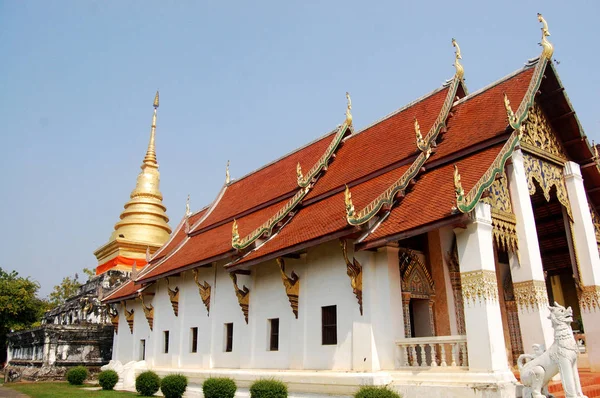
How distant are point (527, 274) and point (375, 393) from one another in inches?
118

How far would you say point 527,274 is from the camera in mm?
8320

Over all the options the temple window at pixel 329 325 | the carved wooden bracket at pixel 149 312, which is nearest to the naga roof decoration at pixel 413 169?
the temple window at pixel 329 325

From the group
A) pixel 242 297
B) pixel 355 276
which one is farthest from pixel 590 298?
pixel 242 297

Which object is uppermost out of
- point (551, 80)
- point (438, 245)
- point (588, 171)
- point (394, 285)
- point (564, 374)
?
point (551, 80)

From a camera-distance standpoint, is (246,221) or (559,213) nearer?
(559,213)

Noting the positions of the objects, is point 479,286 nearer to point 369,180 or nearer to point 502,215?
point 502,215

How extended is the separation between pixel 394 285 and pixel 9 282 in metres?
28.8

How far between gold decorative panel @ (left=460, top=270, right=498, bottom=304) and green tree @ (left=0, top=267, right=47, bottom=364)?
Answer: 28671 mm

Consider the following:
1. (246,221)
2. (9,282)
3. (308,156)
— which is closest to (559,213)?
(308,156)

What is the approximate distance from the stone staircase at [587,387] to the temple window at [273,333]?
5241 millimetres

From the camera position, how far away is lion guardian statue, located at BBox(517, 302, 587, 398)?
681 centimetres

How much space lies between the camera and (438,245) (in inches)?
383

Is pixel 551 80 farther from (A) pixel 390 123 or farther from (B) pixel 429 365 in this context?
(B) pixel 429 365

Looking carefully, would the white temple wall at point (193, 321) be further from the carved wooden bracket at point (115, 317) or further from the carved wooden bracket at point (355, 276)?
the carved wooden bracket at point (355, 276)
